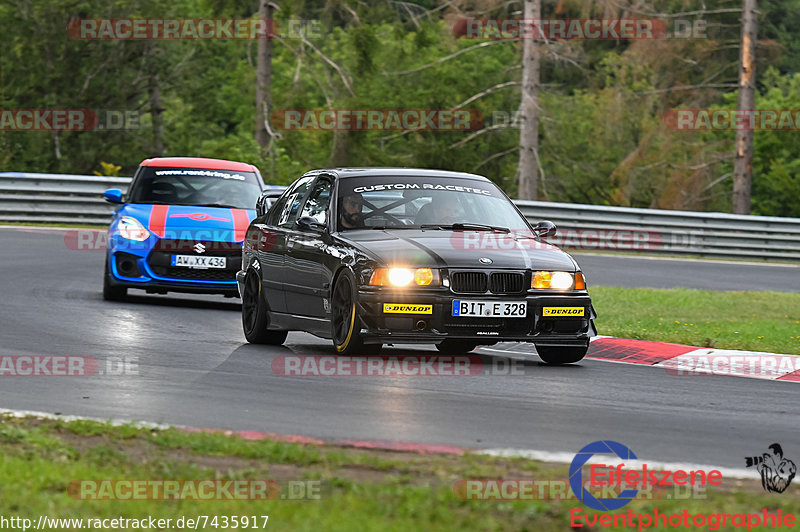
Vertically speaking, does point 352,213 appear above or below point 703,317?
above

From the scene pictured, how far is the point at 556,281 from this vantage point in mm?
10648

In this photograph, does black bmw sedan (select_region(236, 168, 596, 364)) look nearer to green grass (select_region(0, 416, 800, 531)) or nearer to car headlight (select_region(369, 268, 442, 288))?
car headlight (select_region(369, 268, 442, 288))

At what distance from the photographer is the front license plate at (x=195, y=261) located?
593 inches

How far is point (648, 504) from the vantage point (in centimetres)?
576

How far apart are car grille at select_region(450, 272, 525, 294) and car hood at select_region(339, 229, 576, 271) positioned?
0.06m

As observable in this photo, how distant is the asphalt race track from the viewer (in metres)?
7.70

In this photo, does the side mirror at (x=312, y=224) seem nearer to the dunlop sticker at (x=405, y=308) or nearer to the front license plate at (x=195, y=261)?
the dunlop sticker at (x=405, y=308)

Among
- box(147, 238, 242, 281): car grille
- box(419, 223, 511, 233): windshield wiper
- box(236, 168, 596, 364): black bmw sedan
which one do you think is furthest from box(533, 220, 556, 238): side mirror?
box(147, 238, 242, 281): car grille

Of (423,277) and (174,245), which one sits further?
(174,245)

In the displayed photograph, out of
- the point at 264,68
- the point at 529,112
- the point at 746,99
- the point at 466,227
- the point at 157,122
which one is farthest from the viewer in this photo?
the point at 157,122

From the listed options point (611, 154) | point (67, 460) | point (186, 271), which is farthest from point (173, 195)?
point (611, 154)

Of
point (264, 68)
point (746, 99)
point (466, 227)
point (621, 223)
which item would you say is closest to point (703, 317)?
point (466, 227)

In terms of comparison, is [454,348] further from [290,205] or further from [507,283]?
[290,205]

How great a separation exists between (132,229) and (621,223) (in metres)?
14.4
